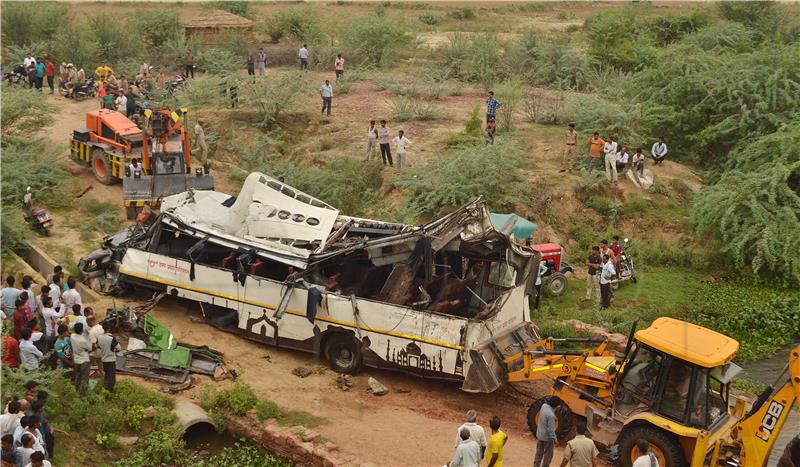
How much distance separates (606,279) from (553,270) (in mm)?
1349

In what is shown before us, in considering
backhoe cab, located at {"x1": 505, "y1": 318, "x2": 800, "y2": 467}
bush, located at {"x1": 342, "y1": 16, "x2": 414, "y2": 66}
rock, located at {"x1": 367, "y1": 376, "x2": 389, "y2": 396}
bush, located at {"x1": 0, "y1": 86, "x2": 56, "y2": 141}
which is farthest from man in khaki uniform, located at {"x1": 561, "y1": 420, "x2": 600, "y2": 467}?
bush, located at {"x1": 342, "y1": 16, "x2": 414, "y2": 66}

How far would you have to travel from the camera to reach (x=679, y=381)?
10977 millimetres

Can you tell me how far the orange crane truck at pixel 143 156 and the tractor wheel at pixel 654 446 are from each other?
12376mm

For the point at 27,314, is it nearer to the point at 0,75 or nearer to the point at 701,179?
the point at 701,179

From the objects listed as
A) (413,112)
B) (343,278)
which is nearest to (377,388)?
(343,278)

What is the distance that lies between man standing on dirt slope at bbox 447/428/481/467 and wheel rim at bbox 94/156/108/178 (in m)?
15.4

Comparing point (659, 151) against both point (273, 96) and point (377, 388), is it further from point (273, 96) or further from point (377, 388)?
point (377, 388)

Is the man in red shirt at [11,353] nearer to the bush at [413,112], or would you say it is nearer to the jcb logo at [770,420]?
the jcb logo at [770,420]

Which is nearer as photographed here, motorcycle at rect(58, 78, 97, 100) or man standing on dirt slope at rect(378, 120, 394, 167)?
man standing on dirt slope at rect(378, 120, 394, 167)

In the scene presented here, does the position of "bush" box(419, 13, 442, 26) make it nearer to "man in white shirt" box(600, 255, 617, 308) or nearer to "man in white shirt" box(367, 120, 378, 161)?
"man in white shirt" box(367, 120, 378, 161)

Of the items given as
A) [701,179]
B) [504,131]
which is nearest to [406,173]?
[504,131]

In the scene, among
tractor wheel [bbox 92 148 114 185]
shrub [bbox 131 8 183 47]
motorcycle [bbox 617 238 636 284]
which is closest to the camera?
motorcycle [bbox 617 238 636 284]

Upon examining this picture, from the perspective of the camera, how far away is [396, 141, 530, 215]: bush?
20.7 metres

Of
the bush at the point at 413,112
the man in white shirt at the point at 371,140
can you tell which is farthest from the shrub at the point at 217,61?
the man in white shirt at the point at 371,140
